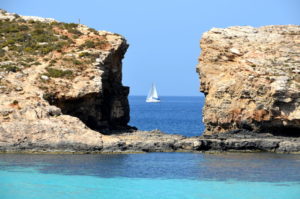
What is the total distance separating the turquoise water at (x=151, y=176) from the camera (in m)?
34.2

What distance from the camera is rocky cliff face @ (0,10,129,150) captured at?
4528 centimetres

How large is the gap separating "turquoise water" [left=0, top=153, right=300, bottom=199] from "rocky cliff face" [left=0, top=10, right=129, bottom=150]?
2.04 metres

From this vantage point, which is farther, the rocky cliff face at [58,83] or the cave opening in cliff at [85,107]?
the cave opening in cliff at [85,107]

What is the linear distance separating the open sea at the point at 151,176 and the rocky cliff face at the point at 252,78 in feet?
13.6

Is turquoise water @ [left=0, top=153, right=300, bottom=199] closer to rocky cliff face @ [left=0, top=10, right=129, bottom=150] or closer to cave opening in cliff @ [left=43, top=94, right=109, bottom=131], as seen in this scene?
rocky cliff face @ [left=0, top=10, right=129, bottom=150]

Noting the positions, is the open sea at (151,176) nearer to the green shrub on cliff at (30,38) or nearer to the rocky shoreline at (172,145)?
the rocky shoreline at (172,145)

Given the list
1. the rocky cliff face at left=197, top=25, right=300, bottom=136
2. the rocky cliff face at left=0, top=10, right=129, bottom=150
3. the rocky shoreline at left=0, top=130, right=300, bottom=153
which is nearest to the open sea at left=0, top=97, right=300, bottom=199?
the rocky shoreline at left=0, top=130, right=300, bottom=153

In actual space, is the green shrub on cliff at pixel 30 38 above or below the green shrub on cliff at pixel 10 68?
above

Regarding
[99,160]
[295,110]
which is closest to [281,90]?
[295,110]

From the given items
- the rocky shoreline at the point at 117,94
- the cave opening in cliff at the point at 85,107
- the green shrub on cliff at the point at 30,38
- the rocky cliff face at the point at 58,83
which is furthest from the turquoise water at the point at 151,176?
the green shrub on cliff at the point at 30,38

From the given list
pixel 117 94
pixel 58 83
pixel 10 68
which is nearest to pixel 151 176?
pixel 58 83

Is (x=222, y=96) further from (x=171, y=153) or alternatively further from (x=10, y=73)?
(x=10, y=73)

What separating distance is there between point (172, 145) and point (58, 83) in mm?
9497

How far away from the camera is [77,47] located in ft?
189
